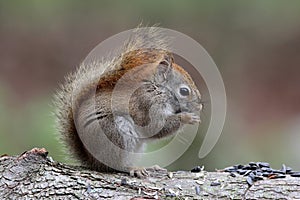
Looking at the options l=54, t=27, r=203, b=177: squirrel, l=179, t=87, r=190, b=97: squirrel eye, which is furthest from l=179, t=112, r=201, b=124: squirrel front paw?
l=179, t=87, r=190, b=97: squirrel eye

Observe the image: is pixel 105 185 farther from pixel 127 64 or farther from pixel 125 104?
pixel 127 64

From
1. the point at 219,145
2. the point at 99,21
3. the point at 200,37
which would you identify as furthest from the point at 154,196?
the point at 99,21

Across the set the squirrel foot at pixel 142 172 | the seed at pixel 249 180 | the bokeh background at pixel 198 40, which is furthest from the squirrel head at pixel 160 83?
the bokeh background at pixel 198 40

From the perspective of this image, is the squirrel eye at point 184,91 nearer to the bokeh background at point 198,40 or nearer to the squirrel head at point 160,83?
the squirrel head at point 160,83

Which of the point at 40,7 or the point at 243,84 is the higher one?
the point at 40,7

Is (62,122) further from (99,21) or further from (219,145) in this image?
(99,21)

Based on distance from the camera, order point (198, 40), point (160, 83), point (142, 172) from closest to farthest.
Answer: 1. point (142, 172)
2. point (160, 83)
3. point (198, 40)

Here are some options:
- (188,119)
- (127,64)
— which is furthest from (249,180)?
(127,64)
